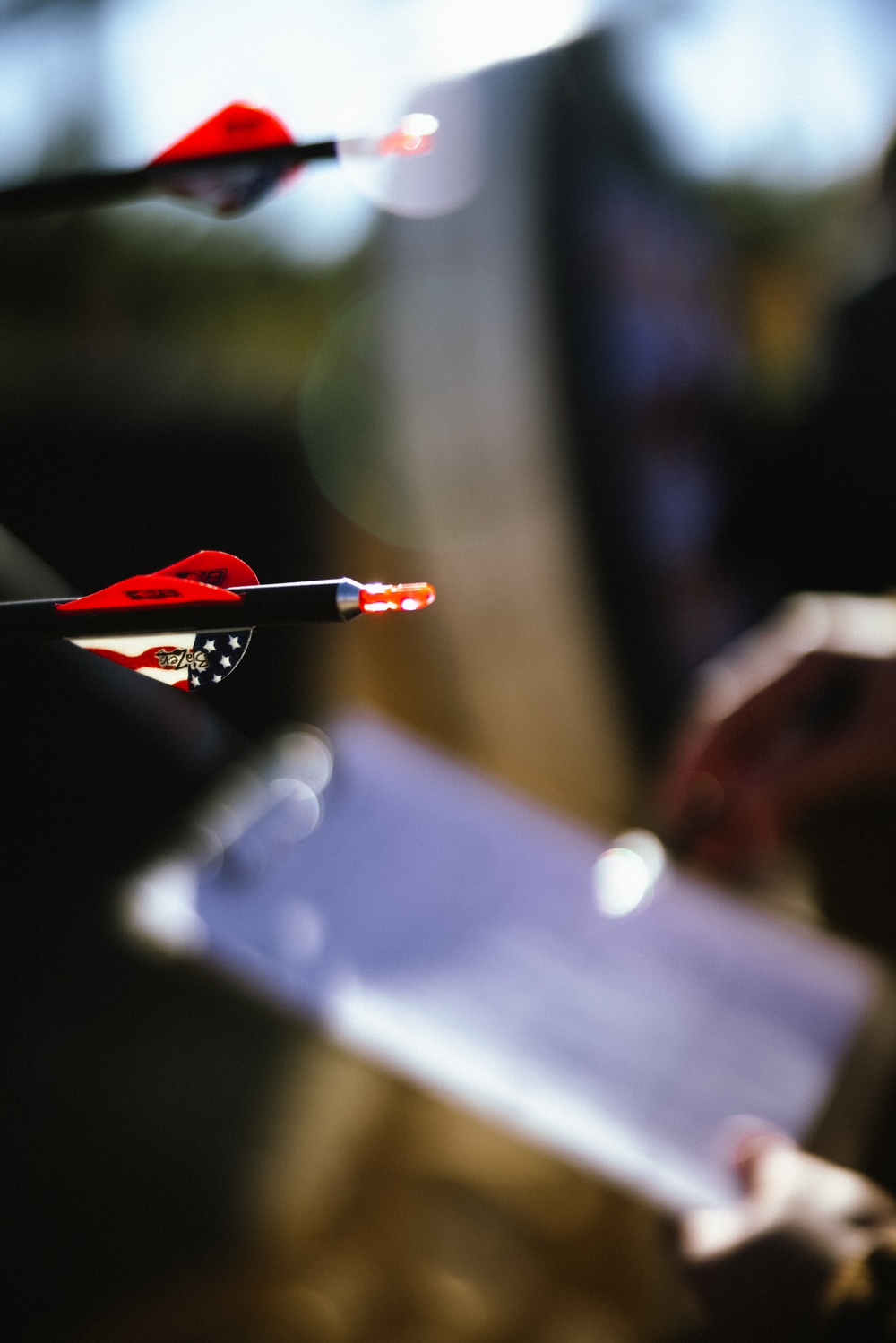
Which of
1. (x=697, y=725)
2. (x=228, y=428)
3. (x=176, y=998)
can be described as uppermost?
(x=228, y=428)

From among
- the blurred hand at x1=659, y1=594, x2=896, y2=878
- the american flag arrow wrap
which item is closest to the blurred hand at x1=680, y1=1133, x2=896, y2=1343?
the blurred hand at x1=659, y1=594, x2=896, y2=878

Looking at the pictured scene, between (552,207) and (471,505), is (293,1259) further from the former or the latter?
(552,207)

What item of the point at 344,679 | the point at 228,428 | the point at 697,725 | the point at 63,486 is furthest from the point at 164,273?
the point at 697,725

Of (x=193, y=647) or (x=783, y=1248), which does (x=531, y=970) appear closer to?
(x=783, y=1248)

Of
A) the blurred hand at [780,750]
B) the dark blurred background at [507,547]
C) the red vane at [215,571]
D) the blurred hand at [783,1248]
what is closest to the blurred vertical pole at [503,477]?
the dark blurred background at [507,547]

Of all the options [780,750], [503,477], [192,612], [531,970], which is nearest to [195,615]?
[192,612]

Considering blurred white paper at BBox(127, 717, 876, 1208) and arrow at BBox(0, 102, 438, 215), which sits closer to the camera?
arrow at BBox(0, 102, 438, 215)

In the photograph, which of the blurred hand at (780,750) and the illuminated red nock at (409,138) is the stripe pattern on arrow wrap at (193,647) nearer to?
the illuminated red nock at (409,138)

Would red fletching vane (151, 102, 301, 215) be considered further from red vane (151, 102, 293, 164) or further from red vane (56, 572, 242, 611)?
red vane (56, 572, 242, 611)
